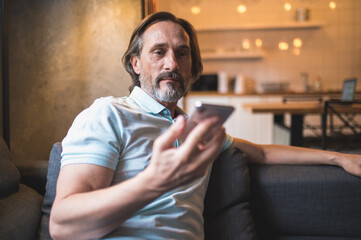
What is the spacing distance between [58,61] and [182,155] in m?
1.77

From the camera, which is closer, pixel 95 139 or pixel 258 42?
pixel 95 139

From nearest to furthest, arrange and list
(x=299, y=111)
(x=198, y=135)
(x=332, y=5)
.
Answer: (x=198, y=135)
(x=299, y=111)
(x=332, y=5)

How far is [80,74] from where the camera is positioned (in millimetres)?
2146

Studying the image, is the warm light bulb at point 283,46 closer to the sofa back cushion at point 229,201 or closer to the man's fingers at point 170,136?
the sofa back cushion at point 229,201

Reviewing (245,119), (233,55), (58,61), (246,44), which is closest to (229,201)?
(58,61)

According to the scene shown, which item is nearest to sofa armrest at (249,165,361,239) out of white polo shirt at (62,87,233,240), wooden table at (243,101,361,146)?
white polo shirt at (62,87,233,240)

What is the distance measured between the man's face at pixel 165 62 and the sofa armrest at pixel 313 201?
505 mm

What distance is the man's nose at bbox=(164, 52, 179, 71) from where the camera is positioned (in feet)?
3.89

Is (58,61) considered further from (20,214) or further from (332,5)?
(332,5)

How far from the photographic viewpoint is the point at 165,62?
1199mm

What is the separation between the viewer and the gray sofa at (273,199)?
1.20 metres

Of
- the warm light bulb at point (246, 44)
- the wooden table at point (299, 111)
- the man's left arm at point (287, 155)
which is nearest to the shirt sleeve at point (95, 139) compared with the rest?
the man's left arm at point (287, 155)

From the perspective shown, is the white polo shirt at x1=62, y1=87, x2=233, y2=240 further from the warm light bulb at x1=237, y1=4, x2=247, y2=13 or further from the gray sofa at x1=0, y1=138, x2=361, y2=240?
the warm light bulb at x1=237, y1=4, x2=247, y2=13

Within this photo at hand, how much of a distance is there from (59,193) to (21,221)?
31 centimetres
